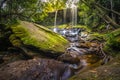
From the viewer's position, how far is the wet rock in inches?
230

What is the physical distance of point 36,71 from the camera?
621cm

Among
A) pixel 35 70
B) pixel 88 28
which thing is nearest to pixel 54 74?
pixel 35 70

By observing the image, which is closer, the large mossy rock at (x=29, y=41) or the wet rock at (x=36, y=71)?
the wet rock at (x=36, y=71)

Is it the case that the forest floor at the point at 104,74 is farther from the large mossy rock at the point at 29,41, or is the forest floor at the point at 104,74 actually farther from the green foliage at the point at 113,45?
the large mossy rock at the point at 29,41

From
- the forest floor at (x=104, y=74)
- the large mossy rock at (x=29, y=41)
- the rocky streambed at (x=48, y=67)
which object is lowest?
the rocky streambed at (x=48, y=67)

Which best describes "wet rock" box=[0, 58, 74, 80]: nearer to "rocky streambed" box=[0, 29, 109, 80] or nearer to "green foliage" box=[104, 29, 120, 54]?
"rocky streambed" box=[0, 29, 109, 80]

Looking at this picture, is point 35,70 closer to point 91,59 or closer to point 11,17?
point 11,17

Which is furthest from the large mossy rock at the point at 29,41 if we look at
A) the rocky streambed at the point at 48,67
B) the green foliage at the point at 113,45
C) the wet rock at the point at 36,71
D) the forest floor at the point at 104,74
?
the forest floor at the point at 104,74

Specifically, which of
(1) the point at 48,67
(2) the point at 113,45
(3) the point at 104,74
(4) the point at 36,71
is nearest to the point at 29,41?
(1) the point at 48,67

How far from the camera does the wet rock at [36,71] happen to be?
230 inches

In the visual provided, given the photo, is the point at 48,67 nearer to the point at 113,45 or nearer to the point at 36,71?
the point at 36,71

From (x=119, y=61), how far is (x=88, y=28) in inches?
585

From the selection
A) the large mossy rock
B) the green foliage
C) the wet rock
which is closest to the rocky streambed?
the wet rock

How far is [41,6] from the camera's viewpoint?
835 centimetres
